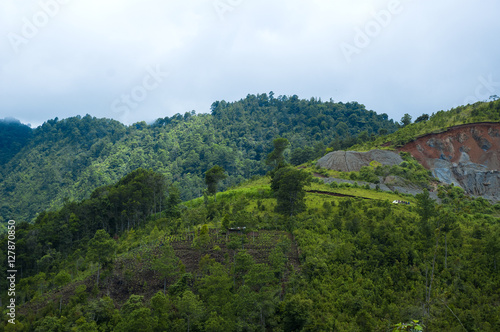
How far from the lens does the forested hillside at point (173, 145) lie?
6950 cm

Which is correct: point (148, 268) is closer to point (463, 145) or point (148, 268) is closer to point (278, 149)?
point (278, 149)

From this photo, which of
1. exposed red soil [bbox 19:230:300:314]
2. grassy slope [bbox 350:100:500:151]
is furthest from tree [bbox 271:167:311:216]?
grassy slope [bbox 350:100:500:151]

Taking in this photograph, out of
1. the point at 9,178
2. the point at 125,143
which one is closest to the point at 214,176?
the point at 125,143

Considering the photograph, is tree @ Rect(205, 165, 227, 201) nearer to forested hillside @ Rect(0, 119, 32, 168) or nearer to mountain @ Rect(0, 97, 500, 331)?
mountain @ Rect(0, 97, 500, 331)

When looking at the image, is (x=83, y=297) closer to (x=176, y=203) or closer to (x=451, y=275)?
(x=176, y=203)

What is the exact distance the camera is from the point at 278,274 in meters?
20.0

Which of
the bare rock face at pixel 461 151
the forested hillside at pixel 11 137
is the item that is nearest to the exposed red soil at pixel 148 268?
the bare rock face at pixel 461 151

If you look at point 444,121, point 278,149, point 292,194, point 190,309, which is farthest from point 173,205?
point 444,121

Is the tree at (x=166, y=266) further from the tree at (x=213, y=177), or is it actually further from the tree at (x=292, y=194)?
the tree at (x=213, y=177)

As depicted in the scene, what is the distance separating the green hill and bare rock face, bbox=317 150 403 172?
14.1 meters

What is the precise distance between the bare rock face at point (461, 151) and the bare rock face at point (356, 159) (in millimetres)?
3447

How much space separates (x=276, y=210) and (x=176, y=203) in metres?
10.7

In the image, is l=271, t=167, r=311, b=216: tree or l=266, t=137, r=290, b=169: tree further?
l=266, t=137, r=290, b=169: tree

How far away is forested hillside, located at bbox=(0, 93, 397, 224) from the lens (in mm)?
69500
